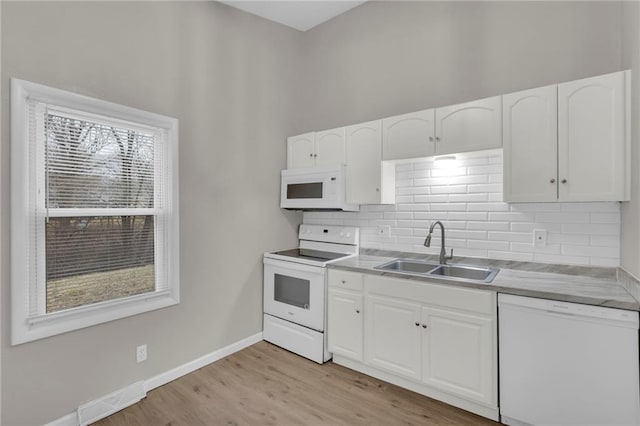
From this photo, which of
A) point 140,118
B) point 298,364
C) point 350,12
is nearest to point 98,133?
point 140,118

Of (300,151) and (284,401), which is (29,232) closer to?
(284,401)

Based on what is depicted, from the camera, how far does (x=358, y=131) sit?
3064 mm

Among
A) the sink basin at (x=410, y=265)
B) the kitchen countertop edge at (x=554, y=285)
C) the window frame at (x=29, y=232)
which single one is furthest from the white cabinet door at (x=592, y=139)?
the window frame at (x=29, y=232)

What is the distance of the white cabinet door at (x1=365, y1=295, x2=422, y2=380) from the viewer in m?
2.39

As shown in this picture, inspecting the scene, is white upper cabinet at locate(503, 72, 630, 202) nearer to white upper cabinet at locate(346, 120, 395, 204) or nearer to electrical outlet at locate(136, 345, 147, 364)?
white upper cabinet at locate(346, 120, 395, 204)

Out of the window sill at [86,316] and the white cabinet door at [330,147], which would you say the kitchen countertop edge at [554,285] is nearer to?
the white cabinet door at [330,147]

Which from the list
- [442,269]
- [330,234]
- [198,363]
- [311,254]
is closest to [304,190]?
[330,234]

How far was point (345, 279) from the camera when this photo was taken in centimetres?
278

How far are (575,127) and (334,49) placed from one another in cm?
252

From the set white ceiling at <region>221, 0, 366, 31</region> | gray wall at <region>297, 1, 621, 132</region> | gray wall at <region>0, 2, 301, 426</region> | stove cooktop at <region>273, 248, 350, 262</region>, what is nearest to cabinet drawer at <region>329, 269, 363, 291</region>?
stove cooktop at <region>273, 248, 350, 262</region>

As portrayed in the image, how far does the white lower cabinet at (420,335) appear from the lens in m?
2.12

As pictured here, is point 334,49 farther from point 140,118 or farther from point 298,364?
point 298,364

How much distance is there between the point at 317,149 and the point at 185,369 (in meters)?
2.38

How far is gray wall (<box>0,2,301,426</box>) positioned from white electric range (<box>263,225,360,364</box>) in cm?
19
